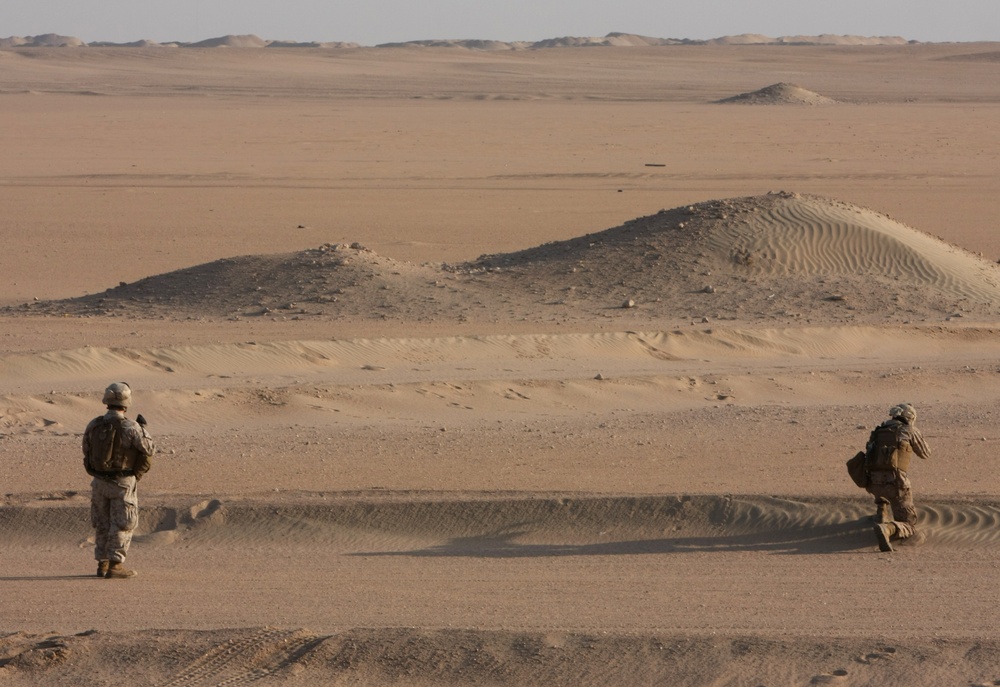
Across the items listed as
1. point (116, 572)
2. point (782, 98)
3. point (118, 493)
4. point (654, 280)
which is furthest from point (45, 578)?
point (782, 98)

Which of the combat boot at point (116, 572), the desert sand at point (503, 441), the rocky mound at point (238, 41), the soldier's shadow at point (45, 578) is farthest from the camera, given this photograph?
the rocky mound at point (238, 41)

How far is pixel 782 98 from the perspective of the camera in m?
64.5

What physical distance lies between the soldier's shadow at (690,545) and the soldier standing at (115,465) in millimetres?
1548

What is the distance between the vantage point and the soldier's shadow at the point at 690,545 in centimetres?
841

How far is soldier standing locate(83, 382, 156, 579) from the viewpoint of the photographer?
289 inches

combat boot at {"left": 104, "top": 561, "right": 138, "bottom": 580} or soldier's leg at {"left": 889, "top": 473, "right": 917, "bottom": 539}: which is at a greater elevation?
soldier's leg at {"left": 889, "top": 473, "right": 917, "bottom": 539}

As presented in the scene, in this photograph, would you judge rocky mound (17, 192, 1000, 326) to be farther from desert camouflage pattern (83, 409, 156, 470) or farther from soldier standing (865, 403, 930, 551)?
desert camouflage pattern (83, 409, 156, 470)

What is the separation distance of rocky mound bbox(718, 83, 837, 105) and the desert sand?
119 feet

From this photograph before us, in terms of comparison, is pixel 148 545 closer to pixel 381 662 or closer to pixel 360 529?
pixel 360 529

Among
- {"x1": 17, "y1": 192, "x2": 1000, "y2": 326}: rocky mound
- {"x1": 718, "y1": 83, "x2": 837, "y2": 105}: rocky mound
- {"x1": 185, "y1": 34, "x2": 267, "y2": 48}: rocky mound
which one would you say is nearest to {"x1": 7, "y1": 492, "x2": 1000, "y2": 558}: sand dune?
{"x1": 17, "y1": 192, "x2": 1000, "y2": 326}: rocky mound

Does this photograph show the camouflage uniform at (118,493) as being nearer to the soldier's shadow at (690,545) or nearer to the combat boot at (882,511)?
the soldier's shadow at (690,545)

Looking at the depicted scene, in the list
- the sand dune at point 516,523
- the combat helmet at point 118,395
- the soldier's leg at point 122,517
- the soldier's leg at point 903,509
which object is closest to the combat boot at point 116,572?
the soldier's leg at point 122,517

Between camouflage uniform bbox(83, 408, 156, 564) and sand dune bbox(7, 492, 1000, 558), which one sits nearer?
camouflage uniform bbox(83, 408, 156, 564)

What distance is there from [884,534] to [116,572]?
449 cm
